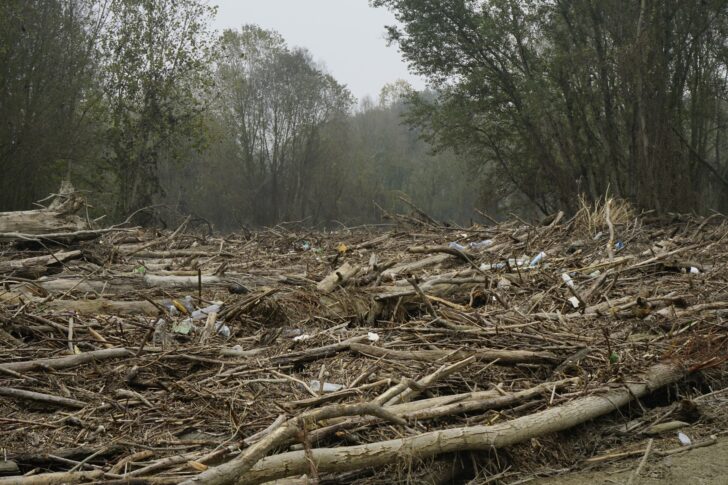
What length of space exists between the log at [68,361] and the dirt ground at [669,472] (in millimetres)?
2568

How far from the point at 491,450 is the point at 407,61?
23722mm

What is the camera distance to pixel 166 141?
1061 inches

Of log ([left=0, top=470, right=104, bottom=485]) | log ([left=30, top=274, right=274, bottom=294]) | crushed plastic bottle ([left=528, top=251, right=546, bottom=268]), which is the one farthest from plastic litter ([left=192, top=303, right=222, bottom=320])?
crushed plastic bottle ([left=528, top=251, right=546, bottom=268])

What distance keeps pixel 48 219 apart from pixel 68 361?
15.2 feet

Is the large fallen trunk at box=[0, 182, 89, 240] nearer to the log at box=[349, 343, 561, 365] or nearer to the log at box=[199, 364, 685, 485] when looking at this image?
the log at box=[349, 343, 561, 365]

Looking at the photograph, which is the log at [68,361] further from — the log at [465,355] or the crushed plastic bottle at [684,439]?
the crushed plastic bottle at [684,439]

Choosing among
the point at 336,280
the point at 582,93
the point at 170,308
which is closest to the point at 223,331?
the point at 170,308

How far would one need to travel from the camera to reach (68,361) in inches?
161

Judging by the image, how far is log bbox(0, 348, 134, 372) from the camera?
3.93m

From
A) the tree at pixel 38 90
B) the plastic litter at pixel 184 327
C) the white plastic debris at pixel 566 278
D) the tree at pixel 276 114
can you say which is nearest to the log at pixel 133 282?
the plastic litter at pixel 184 327

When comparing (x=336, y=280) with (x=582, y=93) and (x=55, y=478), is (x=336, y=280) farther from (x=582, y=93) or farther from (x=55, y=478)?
(x=582, y=93)

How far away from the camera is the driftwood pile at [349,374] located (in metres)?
2.95

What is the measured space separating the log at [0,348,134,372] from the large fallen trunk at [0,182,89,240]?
4.14 m

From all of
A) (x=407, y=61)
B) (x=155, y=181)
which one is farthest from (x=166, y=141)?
(x=407, y=61)
